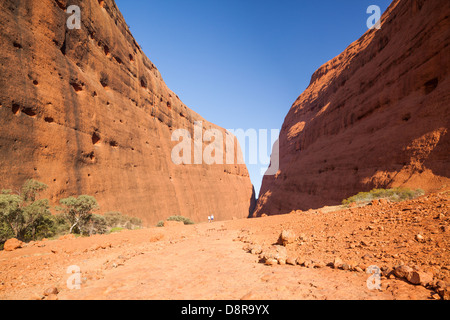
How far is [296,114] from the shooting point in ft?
144

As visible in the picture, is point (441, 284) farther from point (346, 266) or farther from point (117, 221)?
point (117, 221)

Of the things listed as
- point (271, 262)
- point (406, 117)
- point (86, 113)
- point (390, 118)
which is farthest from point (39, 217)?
point (390, 118)

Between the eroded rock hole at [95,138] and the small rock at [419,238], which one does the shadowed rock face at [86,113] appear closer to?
the eroded rock hole at [95,138]

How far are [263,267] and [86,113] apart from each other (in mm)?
19146

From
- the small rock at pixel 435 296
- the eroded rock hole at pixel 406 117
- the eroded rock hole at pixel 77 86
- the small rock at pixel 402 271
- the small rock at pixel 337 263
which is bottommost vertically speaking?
the small rock at pixel 337 263

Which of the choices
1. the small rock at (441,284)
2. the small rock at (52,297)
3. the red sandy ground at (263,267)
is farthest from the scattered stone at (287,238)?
the small rock at (52,297)

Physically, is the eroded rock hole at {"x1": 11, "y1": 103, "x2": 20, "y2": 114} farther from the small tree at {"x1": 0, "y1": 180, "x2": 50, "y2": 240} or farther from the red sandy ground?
the red sandy ground

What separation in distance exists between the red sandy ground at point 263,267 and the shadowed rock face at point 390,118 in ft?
29.6

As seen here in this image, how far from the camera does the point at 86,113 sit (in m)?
17.5

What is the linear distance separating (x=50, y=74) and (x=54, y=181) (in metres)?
7.50

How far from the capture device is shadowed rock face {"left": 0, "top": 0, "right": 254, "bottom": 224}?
40.9 feet

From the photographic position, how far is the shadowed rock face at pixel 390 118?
12.5m

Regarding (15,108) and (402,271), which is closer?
(402,271)
